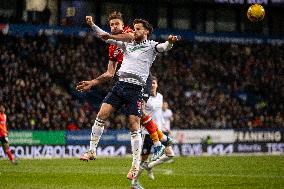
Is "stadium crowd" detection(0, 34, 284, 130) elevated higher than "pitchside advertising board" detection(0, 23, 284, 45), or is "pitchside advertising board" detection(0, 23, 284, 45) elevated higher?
"pitchside advertising board" detection(0, 23, 284, 45)

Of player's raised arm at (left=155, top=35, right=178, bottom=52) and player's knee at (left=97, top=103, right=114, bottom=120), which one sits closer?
player's raised arm at (left=155, top=35, right=178, bottom=52)

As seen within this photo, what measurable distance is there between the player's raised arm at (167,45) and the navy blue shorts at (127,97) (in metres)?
0.90

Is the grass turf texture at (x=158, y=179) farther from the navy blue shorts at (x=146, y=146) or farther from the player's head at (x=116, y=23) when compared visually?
the player's head at (x=116, y=23)

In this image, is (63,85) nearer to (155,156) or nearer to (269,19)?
(269,19)

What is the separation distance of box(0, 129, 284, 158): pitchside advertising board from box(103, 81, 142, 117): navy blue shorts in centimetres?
1843

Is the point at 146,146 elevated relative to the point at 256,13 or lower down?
lower down

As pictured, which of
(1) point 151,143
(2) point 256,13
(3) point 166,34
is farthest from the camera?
(3) point 166,34

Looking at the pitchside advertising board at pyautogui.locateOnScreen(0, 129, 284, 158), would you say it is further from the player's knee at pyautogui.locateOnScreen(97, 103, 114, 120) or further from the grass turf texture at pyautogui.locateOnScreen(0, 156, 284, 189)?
the player's knee at pyautogui.locateOnScreen(97, 103, 114, 120)

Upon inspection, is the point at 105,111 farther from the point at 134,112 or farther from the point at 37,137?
the point at 37,137

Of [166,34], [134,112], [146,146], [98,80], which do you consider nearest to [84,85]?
[98,80]

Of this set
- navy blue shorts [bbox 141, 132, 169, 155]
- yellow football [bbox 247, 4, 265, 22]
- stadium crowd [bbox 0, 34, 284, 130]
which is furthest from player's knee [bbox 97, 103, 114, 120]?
stadium crowd [bbox 0, 34, 284, 130]

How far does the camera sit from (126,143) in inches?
1382

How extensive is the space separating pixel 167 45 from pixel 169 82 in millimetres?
27961

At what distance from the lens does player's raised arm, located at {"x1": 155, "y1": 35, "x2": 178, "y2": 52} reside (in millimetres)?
13352
